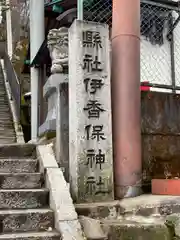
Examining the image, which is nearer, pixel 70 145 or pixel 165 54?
pixel 70 145

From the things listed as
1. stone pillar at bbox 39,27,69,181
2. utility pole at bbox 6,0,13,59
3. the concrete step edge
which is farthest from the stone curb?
utility pole at bbox 6,0,13,59

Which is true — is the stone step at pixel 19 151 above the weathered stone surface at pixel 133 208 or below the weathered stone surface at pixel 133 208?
above

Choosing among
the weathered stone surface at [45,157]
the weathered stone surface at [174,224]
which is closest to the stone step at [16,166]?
the weathered stone surface at [45,157]

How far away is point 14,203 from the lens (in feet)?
15.5

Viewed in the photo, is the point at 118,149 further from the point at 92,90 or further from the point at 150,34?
the point at 150,34

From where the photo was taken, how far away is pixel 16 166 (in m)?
5.64

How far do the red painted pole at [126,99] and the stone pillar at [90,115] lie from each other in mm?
186

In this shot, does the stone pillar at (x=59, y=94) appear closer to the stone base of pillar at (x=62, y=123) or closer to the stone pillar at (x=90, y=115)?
the stone base of pillar at (x=62, y=123)

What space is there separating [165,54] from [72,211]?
541 centimetres

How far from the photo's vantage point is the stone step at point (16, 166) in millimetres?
5605

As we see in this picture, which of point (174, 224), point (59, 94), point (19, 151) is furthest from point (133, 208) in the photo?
point (19, 151)

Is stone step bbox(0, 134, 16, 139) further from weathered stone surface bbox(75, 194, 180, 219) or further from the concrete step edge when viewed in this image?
the concrete step edge

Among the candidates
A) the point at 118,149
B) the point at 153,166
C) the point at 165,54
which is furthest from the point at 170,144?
the point at 165,54

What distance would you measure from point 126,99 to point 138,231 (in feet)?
→ 7.03
